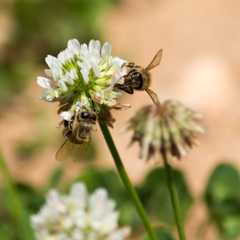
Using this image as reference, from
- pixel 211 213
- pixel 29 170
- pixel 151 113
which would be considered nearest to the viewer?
pixel 151 113

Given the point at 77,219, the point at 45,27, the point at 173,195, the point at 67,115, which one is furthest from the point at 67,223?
the point at 45,27

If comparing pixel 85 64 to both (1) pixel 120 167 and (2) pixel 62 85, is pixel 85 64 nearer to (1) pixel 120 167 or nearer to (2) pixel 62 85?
(2) pixel 62 85

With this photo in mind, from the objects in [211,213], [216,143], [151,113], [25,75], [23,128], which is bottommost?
[211,213]

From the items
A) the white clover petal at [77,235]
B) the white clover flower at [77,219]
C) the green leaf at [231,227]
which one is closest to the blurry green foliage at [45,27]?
the green leaf at [231,227]

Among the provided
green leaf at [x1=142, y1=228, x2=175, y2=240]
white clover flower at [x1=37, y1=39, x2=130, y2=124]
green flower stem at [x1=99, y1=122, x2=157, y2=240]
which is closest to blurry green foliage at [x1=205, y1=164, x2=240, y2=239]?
green leaf at [x1=142, y1=228, x2=175, y2=240]

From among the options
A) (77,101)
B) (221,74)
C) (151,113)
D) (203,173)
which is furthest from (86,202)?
(221,74)

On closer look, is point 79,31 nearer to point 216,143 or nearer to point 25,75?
point 25,75
